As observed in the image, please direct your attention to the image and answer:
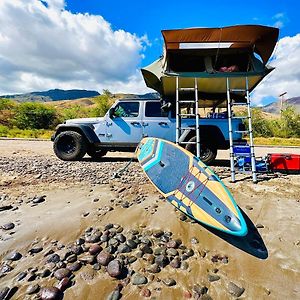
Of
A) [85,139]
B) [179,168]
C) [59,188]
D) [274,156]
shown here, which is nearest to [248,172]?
[274,156]

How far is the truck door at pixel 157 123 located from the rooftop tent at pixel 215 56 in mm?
761

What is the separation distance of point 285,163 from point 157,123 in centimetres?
377

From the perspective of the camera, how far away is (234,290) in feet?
7.29

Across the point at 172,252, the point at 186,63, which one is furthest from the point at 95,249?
the point at 186,63

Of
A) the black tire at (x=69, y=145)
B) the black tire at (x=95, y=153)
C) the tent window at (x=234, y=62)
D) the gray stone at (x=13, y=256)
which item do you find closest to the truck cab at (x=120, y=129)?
the black tire at (x=69, y=145)

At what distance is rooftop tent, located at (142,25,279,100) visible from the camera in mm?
5535

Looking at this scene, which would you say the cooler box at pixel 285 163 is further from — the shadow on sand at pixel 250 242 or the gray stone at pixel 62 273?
the gray stone at pixel 62 273

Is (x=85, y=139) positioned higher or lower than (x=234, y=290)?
higher

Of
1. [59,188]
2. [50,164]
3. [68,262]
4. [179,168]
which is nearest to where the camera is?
[68,262]

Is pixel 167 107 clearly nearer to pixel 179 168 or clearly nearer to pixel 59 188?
pixel 179 168

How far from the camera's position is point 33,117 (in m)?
32.9

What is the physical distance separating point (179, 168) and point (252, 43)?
398 cm

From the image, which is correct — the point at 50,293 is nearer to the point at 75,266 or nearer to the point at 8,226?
the point at 75,266

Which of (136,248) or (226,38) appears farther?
(226,38)
